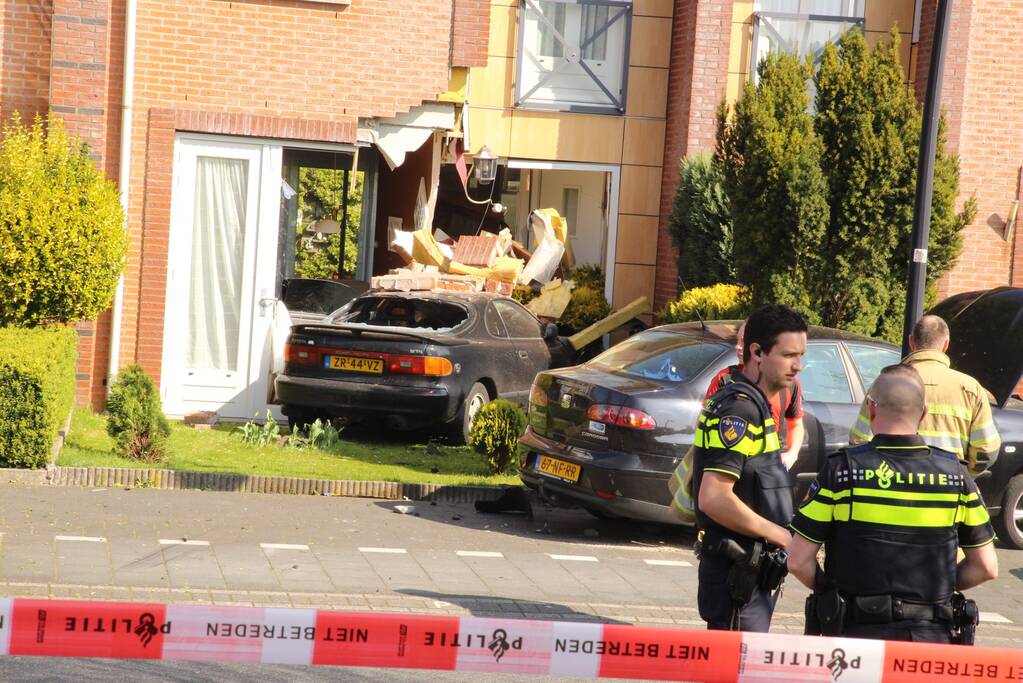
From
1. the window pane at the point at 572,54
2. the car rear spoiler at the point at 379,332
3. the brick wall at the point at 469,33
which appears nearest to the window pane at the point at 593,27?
the window pane at the point at 572,54

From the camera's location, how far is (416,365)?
12992 millimetres

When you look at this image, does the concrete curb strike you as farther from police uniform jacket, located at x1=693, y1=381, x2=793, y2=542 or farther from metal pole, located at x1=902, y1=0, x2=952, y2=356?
police uniform jacket, located at x1=693, y1=381, x2=793, y2=542

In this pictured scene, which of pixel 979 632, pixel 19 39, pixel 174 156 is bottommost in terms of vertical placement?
pixel 979 632

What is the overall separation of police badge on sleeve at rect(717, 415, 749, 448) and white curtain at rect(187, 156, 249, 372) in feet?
35.9

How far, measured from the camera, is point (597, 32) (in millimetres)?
17625

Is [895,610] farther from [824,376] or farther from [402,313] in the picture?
[402,313]

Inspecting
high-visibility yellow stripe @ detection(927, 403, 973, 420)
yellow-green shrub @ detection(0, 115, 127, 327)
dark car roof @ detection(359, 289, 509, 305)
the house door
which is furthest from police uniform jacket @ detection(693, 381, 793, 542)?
the house door

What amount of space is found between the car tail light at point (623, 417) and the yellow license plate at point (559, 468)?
1.37 ft

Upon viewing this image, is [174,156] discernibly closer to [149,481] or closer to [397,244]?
[397,244]

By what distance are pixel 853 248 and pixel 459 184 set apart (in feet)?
24.2

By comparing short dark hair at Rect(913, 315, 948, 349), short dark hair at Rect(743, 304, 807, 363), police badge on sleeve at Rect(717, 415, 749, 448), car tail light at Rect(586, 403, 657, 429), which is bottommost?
car tail light at Rect(586, 403, 657, 429)

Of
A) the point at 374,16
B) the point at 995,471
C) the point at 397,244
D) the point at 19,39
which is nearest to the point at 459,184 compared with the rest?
the point at 397,244

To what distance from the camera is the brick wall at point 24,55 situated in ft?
48.7

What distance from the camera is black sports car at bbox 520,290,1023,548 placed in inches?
376
